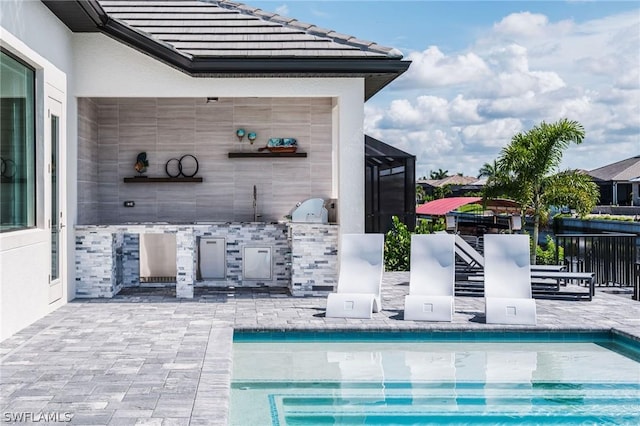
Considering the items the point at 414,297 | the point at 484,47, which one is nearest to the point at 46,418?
the point at 414,297

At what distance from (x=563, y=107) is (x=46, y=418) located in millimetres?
17765

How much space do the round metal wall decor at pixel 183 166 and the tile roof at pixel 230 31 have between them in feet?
8.40

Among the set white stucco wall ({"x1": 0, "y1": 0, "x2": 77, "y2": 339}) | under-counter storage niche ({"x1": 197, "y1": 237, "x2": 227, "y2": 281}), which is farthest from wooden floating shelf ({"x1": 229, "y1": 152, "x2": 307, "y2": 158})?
white stucco wall ({"x1": 0, "y1": 0, "x2": 77, "y2": 339})

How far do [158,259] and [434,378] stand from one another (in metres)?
7.20

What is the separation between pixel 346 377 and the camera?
7.41 metres

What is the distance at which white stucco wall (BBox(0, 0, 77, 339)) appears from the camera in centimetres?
823

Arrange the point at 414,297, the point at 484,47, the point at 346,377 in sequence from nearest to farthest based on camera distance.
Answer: the point at 346,377, the point at 414,297, the point at 484,47

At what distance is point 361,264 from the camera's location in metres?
10.4

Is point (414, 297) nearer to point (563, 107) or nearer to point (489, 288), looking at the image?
point (489, 288)

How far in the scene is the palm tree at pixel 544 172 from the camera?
18453 millimetres

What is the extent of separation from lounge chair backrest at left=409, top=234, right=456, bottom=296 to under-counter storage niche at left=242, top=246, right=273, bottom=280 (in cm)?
346

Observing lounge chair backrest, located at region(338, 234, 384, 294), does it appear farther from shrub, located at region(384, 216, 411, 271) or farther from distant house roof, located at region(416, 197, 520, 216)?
distant house roof, located at region(416, 197, 520, 216)

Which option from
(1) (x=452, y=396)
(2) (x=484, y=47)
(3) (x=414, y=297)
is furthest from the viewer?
(2) (x=484, y=47)

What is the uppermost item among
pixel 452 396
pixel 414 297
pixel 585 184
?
pixel 585 184
